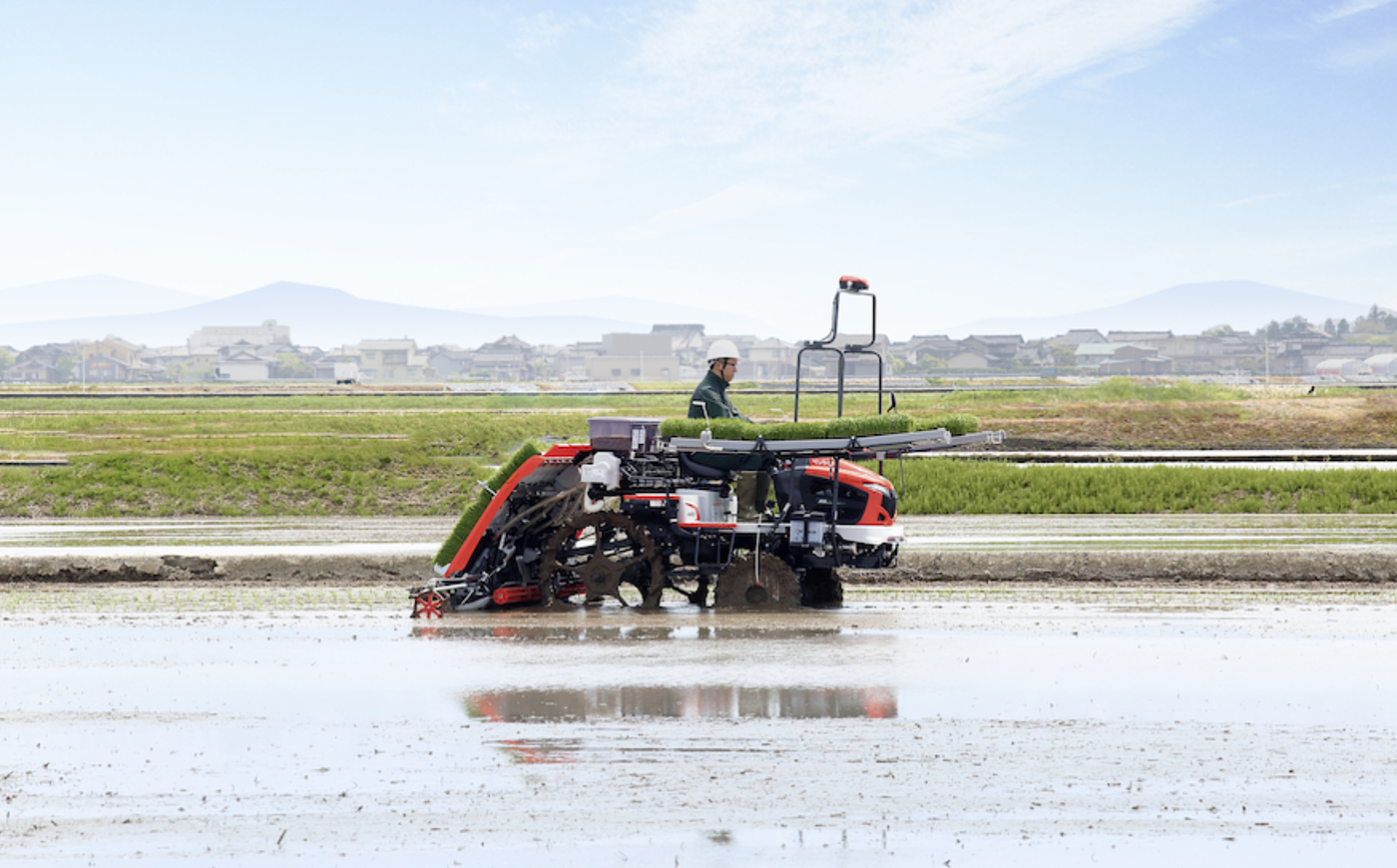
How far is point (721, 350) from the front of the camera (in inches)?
406

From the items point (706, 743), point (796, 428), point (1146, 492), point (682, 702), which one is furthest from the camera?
point (1146, 492)

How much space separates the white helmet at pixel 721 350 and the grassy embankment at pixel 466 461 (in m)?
1.68

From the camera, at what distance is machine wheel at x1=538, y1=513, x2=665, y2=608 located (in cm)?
1034

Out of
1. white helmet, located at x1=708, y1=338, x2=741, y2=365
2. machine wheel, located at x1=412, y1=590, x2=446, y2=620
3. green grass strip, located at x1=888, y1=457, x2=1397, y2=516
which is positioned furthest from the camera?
green grass strip, located at x1=888, y1=457, x2=1397, y2=516

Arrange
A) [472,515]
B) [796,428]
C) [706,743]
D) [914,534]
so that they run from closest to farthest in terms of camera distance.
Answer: [706,743], [796,428], [472,515], [914,534]

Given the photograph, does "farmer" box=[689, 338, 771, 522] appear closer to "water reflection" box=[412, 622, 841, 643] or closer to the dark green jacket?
the dark green jacket

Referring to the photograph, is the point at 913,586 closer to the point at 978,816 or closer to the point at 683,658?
the point at 683,658

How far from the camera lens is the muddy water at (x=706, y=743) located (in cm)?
465

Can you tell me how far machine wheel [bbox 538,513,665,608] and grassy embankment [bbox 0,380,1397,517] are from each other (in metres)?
2.61

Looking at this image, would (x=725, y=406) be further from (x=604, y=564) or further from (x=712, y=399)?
(x=604, y=564)

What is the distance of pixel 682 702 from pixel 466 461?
22075 mm

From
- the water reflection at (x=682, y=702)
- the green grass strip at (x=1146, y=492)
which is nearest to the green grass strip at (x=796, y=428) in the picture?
the water reflection at (x=682, y=702)

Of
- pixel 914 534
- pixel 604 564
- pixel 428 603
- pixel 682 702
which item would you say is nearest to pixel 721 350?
pixel 604 564

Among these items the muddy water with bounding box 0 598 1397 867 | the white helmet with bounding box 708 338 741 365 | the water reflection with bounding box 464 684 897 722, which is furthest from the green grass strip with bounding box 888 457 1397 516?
the water reflection with bounding box 464 684 897 722
